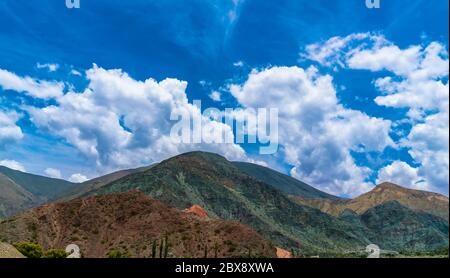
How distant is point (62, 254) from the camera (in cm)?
10444

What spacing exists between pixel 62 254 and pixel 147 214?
72.8m

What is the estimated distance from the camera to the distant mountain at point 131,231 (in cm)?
15125

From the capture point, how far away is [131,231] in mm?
166500

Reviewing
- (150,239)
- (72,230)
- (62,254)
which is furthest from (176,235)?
(62,254)

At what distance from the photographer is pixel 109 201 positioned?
621ft

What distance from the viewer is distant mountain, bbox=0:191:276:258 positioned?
151 metres
